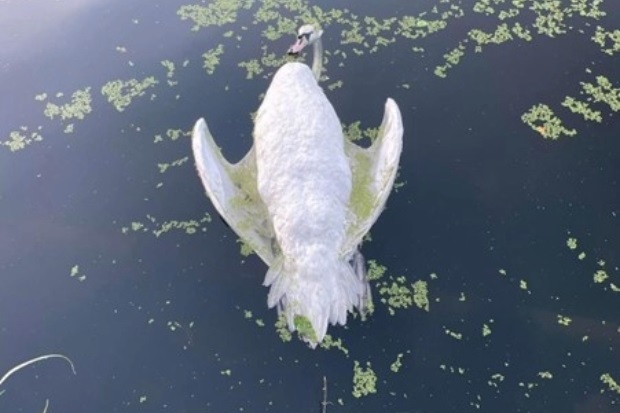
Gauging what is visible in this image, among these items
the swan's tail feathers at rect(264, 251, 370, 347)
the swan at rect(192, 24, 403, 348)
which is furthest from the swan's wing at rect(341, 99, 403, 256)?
the swan's tail feathers at rect(264, 251, 370, 347)

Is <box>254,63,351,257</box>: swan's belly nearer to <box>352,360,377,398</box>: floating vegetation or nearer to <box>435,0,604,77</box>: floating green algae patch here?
<box>352,360,377,398</box>: floating vegetation

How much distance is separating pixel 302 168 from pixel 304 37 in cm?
226

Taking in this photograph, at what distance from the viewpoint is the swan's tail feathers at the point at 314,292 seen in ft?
16.8

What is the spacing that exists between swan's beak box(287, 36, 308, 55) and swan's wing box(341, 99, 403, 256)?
1.34m

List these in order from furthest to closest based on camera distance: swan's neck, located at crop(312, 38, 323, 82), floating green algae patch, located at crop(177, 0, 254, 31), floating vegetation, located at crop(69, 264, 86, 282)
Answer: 1. floating green algae patch, located at crop(177, 0, 254, 31)
2. swan's neck, located at crop(312, 38, 323, 82)
3. floating vegetation, located at crop(69, 264, 86, 282)

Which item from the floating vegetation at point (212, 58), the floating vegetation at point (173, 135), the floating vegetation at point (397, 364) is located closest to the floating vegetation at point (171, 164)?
the floating vegetation at point (173, 135)

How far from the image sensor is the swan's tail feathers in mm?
5125

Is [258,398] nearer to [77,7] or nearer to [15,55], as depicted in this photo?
[15,55]

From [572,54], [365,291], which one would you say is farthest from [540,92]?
[365,291]

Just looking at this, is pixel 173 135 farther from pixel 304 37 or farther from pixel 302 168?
pixel 302 168

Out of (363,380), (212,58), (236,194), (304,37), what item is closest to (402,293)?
(363,380)

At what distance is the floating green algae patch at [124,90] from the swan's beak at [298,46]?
1885mm

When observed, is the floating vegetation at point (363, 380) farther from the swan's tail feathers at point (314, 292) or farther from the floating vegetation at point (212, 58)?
the floating vegetation at point (212, 58)

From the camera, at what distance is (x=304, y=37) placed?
7242 millimetres
